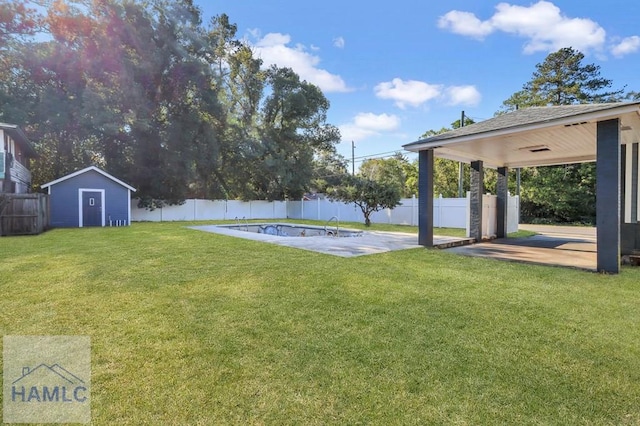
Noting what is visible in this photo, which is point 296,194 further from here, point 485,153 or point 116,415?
point 116,415

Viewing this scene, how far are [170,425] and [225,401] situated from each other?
13.2 inches

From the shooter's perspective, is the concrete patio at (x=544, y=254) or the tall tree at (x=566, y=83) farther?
the tall tree at (x=566, y=83)

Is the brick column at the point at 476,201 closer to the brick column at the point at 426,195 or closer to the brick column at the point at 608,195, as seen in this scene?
the brick column at the point at 426,195

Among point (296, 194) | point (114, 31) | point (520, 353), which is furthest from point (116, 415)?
point (296, 194)

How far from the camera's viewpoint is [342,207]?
21.0 m

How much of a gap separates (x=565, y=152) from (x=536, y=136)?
3.28m

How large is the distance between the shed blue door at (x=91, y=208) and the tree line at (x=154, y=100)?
4.12 m

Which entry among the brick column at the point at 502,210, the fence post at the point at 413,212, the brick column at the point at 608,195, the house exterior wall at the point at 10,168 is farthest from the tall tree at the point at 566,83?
the house exterior wall at the point at 10,168

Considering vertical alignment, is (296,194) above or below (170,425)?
above

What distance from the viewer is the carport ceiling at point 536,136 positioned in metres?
5.93

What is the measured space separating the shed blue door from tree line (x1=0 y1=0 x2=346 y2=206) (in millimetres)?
4124

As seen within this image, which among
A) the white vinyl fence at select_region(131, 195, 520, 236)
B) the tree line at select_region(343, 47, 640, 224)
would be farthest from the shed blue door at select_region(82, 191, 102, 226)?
the tree line at select_region(343, 47, 640, 224)

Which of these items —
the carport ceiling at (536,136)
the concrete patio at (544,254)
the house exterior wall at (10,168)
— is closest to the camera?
the carport ceiling at (536,136)

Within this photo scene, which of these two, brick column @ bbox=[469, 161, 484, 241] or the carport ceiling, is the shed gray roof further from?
brick column @ bbox=[469, 161, 484, 241]
